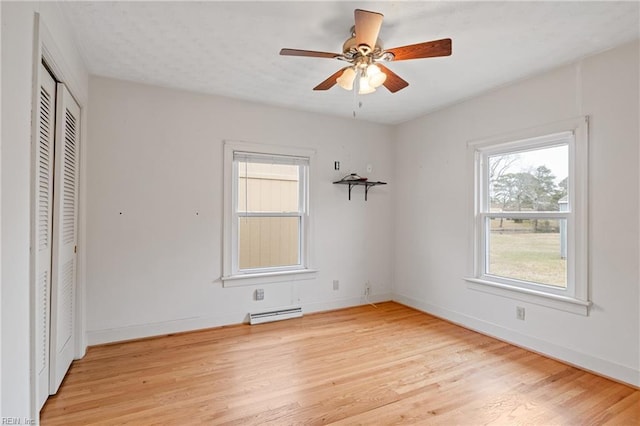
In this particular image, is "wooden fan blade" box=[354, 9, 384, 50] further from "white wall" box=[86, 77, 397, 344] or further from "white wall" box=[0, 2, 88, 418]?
"white wall" box=[86, 77, 397, 344]

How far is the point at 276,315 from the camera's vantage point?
386 cm

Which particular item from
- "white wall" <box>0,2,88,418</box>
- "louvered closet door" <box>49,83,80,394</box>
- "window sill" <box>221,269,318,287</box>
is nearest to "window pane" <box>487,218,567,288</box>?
"window sill" <box>221,269,318,287</box>

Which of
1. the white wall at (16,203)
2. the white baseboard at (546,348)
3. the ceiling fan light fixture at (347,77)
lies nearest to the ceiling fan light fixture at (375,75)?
the ceiling fan light fixture at (347,77)

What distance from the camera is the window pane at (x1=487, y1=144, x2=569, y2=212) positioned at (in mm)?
2965

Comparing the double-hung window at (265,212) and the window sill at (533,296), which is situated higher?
the double-hung window at (265,212)

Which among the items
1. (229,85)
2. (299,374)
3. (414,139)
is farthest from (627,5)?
(299,374)

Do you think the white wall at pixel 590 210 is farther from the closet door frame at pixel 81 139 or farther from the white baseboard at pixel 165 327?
the closet door frame at pixel 81 139

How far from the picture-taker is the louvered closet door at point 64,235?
88.8 inches

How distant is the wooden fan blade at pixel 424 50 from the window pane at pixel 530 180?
1744 mm

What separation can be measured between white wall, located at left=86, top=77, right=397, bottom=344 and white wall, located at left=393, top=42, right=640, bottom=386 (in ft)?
4.12

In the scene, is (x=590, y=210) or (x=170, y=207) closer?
(x=590, y=210)

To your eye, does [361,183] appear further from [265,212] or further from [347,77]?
[347,77]

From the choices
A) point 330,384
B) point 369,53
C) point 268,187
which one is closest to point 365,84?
point 369,53

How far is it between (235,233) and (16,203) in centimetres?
235
